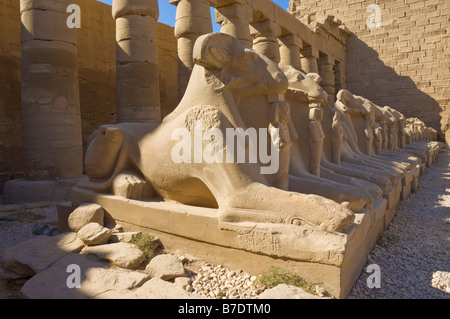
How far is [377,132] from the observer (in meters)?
6.16

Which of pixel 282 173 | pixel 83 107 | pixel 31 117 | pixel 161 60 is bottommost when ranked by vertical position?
pixel 282 173

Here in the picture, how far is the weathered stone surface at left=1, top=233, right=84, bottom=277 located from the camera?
103 inches

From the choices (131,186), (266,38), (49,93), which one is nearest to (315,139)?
(131,186)

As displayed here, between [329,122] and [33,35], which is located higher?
[33,35]

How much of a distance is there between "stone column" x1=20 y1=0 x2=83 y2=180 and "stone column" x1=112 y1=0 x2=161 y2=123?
129 centimetres

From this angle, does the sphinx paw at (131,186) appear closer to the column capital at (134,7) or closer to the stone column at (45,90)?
the stone column at (45,90)

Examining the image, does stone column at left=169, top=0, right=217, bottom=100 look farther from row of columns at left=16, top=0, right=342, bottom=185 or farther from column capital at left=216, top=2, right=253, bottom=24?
column capital at left=216, top=2, right=253, bottom=24

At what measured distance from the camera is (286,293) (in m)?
1.99

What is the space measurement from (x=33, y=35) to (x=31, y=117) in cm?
141

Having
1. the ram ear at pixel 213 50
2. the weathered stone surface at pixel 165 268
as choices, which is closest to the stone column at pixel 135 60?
the ram ear at pixel 213 50
